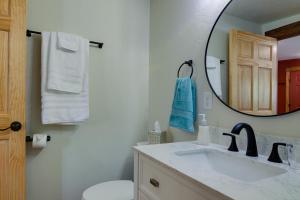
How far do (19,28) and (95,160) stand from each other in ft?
3.85

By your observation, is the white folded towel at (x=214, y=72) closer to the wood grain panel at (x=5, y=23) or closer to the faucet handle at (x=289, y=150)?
the faucet handle at (x=289, y=150)

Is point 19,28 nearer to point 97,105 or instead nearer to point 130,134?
point 97,105

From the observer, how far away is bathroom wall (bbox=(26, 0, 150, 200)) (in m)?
1.62

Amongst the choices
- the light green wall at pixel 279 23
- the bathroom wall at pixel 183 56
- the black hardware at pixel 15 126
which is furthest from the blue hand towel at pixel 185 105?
the black hardware at pixel 15 126

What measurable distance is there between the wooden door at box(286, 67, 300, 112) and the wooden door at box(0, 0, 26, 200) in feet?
5.10

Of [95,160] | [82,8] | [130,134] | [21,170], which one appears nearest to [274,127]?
[130,134]

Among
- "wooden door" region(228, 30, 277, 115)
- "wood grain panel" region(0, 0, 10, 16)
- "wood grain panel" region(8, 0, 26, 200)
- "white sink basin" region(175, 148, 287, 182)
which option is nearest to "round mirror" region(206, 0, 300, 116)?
"wooden door" region(228, 30, 277, 115)

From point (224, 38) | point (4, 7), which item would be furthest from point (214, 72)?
point (4, 7)

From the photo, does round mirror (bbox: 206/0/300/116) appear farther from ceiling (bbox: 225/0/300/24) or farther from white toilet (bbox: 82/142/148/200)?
white toilet (bbox: 82/142/148/200)

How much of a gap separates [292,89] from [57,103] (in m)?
1.44

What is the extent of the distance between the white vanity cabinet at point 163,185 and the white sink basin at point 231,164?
9 centimetres

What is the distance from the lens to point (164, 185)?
2.97 ft

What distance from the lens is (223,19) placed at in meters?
1.26

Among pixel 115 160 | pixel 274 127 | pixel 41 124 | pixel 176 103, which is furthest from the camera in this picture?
pixel 115 160
